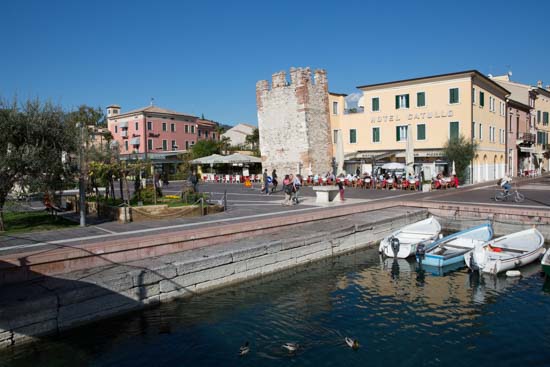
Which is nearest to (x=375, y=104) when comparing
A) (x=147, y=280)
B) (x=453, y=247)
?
(x=453, y=247)

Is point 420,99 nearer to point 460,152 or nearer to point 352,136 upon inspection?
point 460,152

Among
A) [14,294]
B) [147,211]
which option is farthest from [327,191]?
[14,294]

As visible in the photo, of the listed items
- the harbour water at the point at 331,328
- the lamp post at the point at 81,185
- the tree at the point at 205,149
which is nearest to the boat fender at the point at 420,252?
the harbour water at the point at 331,328

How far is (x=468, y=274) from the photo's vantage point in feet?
43.0

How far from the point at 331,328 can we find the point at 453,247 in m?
7.57

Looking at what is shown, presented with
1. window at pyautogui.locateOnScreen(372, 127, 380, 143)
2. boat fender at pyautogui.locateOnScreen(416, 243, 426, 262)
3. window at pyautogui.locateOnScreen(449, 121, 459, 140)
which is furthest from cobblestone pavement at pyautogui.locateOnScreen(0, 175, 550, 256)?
window at pyautogui.locateOnScreen(372, 127, 380, 143)

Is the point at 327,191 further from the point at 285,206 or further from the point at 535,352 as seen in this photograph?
the point at 535,352

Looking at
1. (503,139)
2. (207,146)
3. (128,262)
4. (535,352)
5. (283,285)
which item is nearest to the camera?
(535,352)

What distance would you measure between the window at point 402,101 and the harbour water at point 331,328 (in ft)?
81.8

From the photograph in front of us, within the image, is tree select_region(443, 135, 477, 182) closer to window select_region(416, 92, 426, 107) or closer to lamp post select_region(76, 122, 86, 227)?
window select_region(416, 92, 426, 107)

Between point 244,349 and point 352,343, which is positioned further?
point 352,343

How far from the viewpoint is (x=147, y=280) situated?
1011cm

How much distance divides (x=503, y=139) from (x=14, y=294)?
43226 millimetres

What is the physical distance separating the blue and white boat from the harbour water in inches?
40.7
